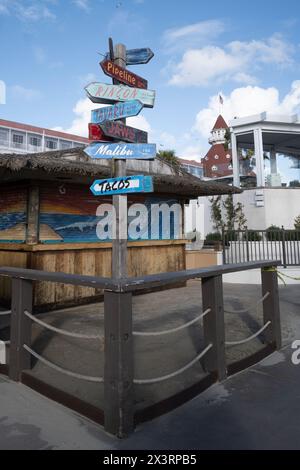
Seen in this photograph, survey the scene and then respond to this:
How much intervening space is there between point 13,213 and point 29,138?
46.6 m

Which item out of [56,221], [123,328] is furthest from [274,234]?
[123,328]

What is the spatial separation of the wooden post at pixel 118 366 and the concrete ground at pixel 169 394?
125mm

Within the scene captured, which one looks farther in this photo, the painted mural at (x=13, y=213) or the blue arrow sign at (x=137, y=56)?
the painted mural at (x=13, y=213)

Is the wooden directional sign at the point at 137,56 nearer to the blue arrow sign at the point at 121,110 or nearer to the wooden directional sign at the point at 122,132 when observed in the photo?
the blue arrow sign at the point at 121,110

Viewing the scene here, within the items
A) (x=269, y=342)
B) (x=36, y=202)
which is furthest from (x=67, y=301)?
(x=269, y=342)

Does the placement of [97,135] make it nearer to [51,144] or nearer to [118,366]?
[118,366]

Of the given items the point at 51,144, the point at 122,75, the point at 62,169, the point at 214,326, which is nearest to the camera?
the point at 214,326

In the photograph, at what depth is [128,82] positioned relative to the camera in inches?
177

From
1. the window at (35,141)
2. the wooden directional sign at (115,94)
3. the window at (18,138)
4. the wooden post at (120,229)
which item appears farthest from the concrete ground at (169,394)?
Answer: the window at (35,141)

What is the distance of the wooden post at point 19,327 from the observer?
3.44m

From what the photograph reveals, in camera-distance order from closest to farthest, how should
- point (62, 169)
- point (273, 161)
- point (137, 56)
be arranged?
point (137, 56)
point (62, 169)
point (273, 161)

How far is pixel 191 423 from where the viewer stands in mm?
2604

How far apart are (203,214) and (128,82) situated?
16475mm

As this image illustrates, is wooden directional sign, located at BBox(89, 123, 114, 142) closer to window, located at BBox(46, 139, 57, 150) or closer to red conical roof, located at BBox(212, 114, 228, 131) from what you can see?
red conical roof, located at BBox(212, 114, 228, 131)
